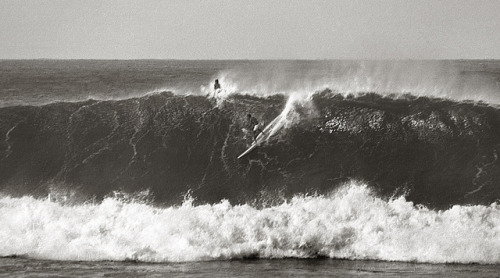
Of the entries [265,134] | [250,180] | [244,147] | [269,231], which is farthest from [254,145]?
[269,231]

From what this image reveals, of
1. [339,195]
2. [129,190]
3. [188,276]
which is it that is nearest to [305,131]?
[339,195]

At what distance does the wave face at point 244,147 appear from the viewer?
76.6ft

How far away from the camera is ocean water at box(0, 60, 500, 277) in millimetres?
20250

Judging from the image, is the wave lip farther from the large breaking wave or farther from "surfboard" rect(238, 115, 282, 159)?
"surfboard" rect(238, 115, 282, 159)

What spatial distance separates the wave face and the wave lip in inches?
41.9

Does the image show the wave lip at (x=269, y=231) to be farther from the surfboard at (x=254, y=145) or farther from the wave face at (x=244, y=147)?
the surfboard at (x=254, y=145)

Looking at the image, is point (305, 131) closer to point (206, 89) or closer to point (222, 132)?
point (222, 132)

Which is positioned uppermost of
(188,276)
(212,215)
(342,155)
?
(342,155)

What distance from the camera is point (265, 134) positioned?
2578 centimetres

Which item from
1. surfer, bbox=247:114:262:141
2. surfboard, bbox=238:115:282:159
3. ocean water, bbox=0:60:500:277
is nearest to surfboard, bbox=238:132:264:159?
surfboard, bbox=238:115:282:159

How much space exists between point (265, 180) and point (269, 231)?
3.01 m

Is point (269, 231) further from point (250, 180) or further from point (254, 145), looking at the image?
point (254, 145)

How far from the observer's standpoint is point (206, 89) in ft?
94.3

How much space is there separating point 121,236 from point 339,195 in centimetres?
574
